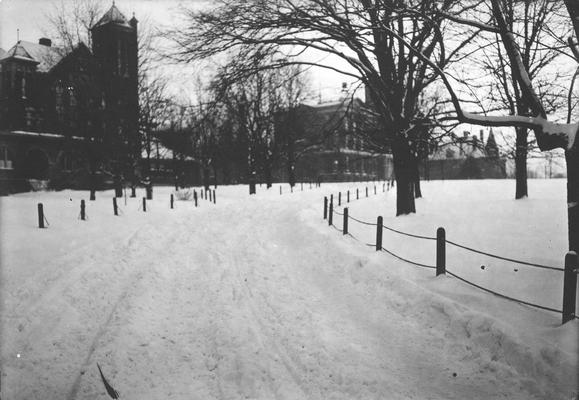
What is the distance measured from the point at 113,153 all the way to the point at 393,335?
25679mm

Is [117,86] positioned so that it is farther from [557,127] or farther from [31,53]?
[557,127]

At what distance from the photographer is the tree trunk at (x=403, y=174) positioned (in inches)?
584

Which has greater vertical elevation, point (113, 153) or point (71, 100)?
point (71, 100)

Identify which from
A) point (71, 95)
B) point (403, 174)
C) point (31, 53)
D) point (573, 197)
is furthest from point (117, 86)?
point (573, 197)

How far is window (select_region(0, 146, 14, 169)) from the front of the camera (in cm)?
3522

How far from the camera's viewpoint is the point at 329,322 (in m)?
6.21

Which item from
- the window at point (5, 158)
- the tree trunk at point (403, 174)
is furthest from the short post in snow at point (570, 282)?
the window at point (5, 158)

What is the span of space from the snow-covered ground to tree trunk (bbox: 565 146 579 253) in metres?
0.92

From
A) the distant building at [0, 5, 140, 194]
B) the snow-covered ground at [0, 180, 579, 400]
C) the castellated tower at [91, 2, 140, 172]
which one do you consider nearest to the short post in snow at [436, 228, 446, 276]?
the snow-covered ground at [0, 180, 579, 400]

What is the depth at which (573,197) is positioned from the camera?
23.0ft

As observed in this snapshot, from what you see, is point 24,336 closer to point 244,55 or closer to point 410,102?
point 244,55

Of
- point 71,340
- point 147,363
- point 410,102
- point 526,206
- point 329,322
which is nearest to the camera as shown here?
point 147,363

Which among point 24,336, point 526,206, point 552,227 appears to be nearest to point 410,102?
point 552,227

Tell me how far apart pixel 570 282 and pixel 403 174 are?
10484 mm
